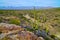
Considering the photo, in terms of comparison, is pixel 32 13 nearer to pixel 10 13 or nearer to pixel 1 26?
pixel 10 13

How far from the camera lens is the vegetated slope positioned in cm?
249

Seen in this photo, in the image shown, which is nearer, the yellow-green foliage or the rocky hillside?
the rocky hillside

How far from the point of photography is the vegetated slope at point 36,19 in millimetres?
2494

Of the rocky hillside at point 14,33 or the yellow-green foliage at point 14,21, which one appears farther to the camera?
the yellow-green foliage at point 14,21

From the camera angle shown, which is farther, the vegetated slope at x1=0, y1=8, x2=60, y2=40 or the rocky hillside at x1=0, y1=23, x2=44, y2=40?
the vegetated slope at x1=0, y1=8, x2=60, y2=40

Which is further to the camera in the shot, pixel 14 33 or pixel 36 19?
pixel 36 19

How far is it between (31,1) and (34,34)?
0.54 metres

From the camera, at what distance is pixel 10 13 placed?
8.21 feet

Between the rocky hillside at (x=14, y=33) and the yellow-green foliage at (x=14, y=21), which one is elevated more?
the yellow-green foliage at (x=14, y=21)

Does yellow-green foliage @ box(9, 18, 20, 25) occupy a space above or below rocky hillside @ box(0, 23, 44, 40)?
above

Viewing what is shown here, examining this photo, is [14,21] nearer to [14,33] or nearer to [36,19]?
[14,33]

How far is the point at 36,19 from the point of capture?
2561mm

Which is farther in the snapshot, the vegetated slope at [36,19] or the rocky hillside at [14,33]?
the vegetated slope at [36,19]

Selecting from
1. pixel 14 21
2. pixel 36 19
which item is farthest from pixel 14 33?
pixel 36 19
